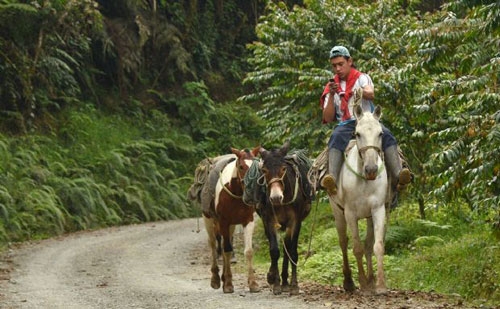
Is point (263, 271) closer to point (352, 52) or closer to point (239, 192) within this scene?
point (239, 192)

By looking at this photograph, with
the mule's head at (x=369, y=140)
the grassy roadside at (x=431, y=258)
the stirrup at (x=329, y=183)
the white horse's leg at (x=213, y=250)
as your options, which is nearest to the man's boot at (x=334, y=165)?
the stirrup at (x=329, y=183)

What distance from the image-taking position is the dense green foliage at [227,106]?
9.16 metres

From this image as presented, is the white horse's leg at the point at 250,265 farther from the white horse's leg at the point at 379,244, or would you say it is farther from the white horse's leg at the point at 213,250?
the white horse's leg at the point at 379,244

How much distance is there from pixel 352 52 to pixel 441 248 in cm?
717

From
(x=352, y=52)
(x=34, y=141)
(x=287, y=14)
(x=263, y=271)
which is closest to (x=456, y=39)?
(x=263, y=271)

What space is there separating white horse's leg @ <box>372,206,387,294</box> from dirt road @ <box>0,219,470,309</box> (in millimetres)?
144

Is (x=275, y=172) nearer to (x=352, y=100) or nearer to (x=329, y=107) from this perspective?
(x=329, y=107)

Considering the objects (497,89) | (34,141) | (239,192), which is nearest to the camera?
(497,89)

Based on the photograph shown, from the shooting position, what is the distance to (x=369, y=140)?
941cm

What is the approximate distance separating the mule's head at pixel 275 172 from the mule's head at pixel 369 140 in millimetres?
1518

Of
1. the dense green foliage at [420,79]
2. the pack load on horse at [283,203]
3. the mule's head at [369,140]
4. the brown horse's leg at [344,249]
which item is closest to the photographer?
the dense green foliage at [420,79]

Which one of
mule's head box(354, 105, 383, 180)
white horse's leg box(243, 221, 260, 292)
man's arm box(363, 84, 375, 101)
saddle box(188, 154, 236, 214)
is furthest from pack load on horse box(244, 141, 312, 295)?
mule's head box(354, 105, 383, 180)

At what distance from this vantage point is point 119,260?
56.2ft

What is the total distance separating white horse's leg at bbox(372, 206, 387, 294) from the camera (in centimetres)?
944
